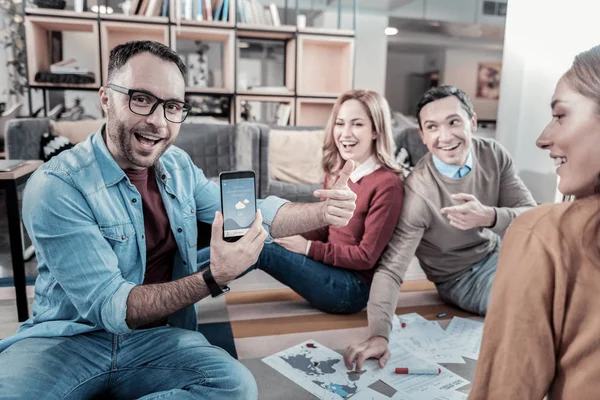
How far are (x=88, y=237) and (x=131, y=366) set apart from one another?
336mm

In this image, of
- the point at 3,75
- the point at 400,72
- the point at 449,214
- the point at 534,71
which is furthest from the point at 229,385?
the point at 400,72

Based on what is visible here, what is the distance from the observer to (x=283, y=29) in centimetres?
411

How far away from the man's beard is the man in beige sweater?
831 mm

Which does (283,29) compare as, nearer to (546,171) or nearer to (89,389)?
(546,171)

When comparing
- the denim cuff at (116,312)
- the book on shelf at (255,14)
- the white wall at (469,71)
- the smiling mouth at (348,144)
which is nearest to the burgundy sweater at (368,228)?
the smiling mouth at (348,144)

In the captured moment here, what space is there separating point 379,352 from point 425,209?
524mm

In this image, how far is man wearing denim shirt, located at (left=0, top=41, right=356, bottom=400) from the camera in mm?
1102

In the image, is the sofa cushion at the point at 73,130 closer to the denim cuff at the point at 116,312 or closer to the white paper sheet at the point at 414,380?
the denim cuff at the point at 116,312

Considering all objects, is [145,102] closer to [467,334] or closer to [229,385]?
[229,385]

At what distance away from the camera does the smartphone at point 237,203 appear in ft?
3.83

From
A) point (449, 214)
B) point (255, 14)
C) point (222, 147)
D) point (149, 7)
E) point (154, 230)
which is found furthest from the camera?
point (255, 14)

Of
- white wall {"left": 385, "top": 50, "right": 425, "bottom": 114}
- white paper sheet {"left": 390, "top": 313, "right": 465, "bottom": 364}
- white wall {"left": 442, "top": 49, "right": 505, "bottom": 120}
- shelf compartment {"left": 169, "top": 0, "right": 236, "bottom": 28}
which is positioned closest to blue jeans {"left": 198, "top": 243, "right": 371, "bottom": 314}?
white paper sheet {"left": 390, "top": 313, "right": 465, "bottom": 364}

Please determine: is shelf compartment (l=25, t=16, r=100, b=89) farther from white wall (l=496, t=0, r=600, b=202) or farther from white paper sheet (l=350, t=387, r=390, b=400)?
white paper sheet (l=350, t=387, r=390, b=400)

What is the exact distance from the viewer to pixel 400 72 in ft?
40.3
